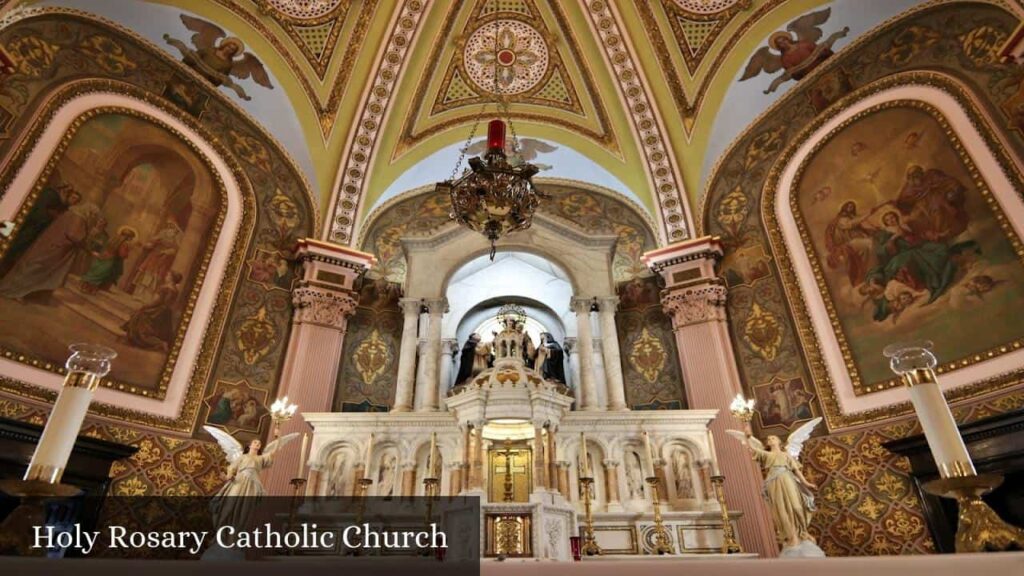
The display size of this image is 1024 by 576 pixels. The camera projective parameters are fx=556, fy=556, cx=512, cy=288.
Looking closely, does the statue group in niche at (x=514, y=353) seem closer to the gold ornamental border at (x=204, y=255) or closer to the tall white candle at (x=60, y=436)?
the gold ornamental border at (x=204, y=255)

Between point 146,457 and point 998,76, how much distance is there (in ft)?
43.3

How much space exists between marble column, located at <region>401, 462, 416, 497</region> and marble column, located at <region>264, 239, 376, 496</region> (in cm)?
180

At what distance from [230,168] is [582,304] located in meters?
7.12

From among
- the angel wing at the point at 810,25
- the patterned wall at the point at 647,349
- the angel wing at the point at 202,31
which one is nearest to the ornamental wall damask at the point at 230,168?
the angel wing at the point at 202,31

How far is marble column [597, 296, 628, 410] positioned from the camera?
31.0 feet

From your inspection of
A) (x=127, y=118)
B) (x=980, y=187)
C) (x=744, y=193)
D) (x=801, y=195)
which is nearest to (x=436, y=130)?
(x=127, y=118)

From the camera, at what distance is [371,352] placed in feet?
35.9

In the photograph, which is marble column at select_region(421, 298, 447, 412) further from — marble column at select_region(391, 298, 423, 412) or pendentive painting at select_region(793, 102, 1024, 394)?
pendentive painting at select_region(793, 102, 1024, 394)

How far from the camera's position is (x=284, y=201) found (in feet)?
36.8

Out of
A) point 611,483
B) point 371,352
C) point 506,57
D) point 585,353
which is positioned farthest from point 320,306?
point 506,57

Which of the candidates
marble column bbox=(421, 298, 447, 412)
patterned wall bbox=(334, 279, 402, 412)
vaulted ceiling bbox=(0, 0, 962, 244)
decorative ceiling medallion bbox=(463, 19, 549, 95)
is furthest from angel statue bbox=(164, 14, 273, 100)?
marble column bbox=(421, 298, 447, 412)

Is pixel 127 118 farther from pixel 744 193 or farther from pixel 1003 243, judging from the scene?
pixel 1003 243

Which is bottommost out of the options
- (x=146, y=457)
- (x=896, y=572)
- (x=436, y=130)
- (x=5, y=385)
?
(x=896, y=572)

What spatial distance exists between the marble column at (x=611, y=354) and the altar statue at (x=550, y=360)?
1.06 m
